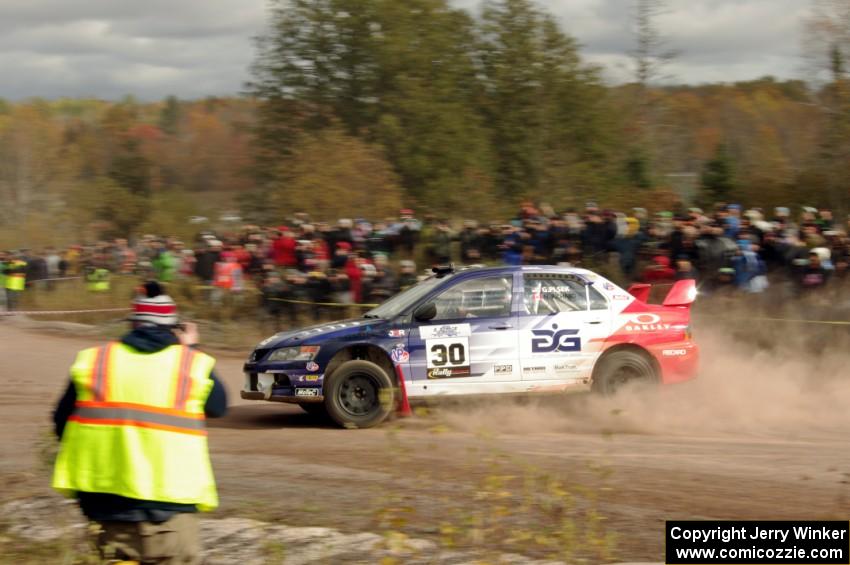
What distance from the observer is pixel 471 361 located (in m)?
10.8

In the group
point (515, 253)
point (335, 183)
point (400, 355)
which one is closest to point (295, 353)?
point (400, 355)

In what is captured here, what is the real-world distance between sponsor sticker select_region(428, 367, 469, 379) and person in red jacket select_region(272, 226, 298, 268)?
9666 mm

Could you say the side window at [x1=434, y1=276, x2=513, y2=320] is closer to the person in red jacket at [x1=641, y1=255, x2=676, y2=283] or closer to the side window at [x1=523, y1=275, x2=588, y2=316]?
the side window at [x1=523, y1=275, x2=588, y2=316]

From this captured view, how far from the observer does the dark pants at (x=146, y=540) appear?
435 centimetres

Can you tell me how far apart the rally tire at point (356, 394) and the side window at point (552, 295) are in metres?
1.80

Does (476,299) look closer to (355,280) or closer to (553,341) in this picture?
(553,341)

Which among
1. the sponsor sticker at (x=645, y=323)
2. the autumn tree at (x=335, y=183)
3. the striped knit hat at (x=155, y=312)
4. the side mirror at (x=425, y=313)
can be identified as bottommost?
the sponsor sticker at (x=645, y=323)

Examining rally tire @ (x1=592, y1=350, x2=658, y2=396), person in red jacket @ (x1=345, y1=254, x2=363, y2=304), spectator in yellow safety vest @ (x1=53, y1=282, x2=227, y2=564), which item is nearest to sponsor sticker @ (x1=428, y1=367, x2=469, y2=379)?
rally tire @ (x1=592, y1=350, x2=658, y2=396)

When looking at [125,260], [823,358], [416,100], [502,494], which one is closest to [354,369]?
[502,494]

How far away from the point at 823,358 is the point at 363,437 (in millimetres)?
7894

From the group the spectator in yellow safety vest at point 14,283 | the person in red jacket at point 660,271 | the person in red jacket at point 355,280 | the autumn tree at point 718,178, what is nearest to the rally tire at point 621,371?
the person in red jacket at point 660,271

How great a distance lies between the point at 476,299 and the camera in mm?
11000

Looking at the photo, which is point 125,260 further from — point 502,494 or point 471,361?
point 502,494

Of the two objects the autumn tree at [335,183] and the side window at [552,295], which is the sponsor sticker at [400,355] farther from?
the autumn tree at [335,183]
